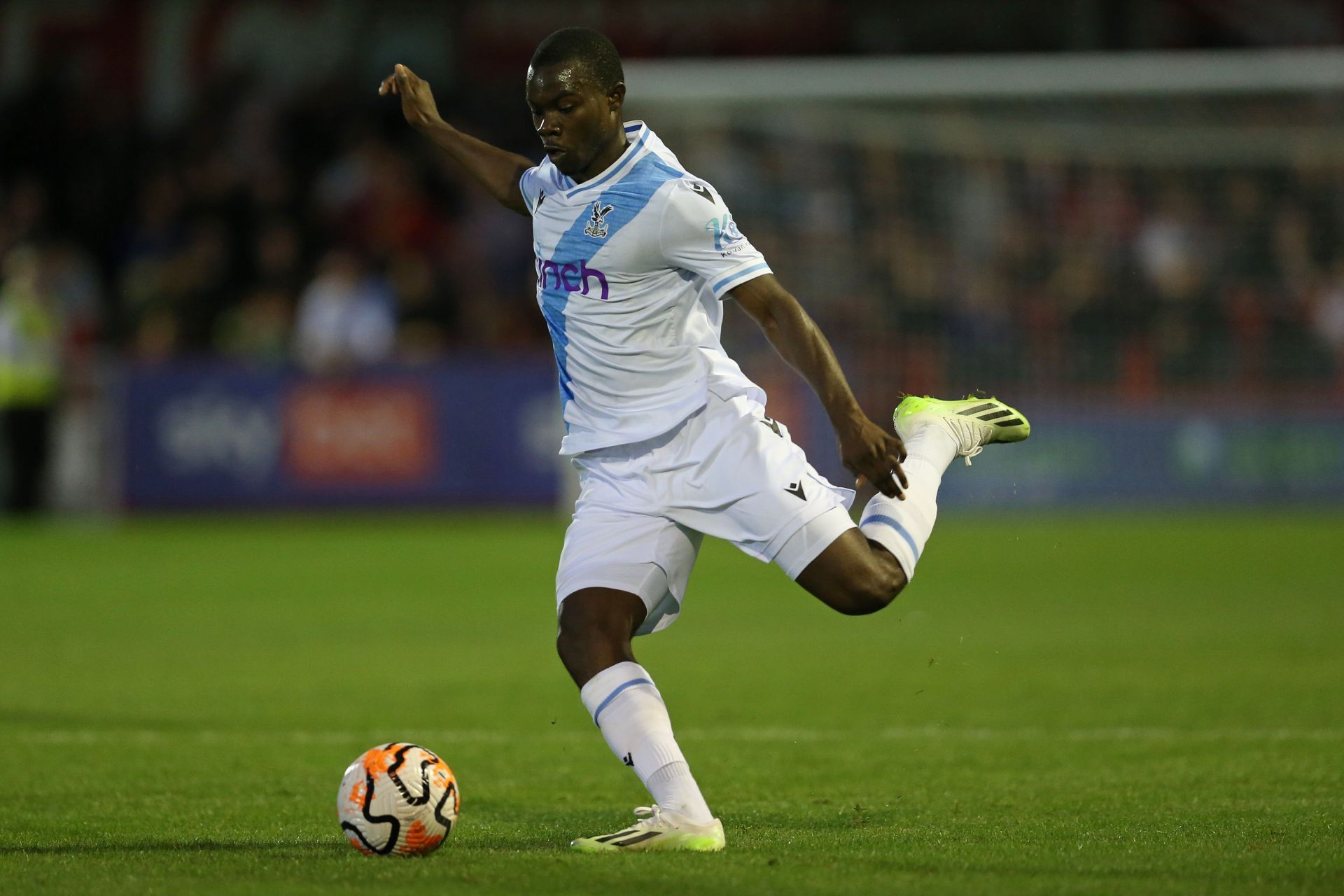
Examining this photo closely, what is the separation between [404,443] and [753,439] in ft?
42.7

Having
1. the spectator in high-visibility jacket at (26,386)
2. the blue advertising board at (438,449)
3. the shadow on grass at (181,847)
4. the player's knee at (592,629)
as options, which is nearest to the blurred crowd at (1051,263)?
the blue advertising board at (438,449)

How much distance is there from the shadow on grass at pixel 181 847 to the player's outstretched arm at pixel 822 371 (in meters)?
1.78

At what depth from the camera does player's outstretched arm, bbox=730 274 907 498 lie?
16.2 feet

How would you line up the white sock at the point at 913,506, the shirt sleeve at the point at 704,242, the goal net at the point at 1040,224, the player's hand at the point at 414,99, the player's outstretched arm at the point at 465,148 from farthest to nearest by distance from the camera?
the goal net at the point at 1040,224 < the player's hand at the point at 414,99 < the player's outstretched arm at the point at 465,148 < the white sock at the point at 913,506 < the shirt sleeve at the point at 704,242

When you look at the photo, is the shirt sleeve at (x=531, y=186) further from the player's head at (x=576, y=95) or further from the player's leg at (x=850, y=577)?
the player's leg at (x=850, y=577)

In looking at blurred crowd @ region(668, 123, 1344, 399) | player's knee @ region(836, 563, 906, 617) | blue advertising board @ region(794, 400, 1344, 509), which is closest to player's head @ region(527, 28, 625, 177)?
player's knee @ region(836, 563, 906, 617)

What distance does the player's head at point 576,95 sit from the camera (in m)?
4.97

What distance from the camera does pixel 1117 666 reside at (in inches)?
352

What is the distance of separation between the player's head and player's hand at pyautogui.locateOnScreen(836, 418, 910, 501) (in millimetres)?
1049

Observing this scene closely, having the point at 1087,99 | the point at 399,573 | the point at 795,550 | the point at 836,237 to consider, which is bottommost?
the point at 399,573

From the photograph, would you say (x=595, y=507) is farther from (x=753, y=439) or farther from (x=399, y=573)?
(x=399, y=573)

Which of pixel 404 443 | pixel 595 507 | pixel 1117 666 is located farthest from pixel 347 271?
pixel 595 507

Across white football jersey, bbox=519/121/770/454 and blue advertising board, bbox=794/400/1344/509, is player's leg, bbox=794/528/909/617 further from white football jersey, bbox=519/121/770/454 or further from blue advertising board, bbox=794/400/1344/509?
blue advertising board, bbox=794/400/1344/509

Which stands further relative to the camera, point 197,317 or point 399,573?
point 197,317
